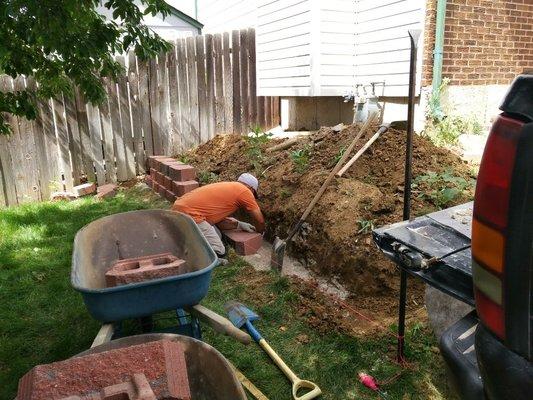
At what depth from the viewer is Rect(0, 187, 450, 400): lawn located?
2.86 metres

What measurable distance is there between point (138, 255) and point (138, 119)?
5.02 m

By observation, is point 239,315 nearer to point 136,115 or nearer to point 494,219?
point 494,219

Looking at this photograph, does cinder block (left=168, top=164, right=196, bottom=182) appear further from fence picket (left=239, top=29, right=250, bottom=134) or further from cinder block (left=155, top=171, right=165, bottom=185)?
fence picket (left=239, top=29, right=250, bottom=134)

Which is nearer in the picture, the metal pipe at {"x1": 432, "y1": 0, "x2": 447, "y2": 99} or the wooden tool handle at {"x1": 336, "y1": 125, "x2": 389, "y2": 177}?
the wooden tool handle at {"x1": 336, "y1": 125, "x2": 389, "y2": 177}

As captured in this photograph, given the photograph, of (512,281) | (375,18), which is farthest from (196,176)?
(512,281)

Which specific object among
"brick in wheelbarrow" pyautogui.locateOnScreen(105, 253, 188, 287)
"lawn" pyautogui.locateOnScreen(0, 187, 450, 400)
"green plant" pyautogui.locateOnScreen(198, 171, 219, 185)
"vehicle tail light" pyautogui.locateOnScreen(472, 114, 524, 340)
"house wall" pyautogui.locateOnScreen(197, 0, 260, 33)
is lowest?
"lawn" pyautogui.locateOnScreen(0, 187, 450, 400)

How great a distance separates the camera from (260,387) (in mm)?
2842

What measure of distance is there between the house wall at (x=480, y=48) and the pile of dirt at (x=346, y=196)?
1.97 metres

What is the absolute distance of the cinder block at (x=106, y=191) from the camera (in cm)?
728

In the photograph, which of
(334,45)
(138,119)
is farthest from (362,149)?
(138,119)

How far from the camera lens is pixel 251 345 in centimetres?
329

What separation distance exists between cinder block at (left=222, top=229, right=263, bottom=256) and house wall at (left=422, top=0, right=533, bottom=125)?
3617 mm

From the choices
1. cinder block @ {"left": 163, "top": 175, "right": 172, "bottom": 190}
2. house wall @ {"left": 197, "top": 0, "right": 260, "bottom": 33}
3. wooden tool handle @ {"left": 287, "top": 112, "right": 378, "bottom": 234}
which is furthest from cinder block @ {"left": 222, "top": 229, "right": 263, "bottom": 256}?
house wall @ {"left": 197, "top": 0, "right": 260, "bottom": 33}

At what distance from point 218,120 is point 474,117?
4.76 metres
